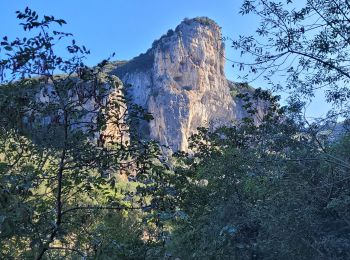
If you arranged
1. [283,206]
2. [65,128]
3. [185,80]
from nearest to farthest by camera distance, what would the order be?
[65,128]
[283,206]
[185,80]

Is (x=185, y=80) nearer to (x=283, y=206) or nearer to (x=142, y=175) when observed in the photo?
(x=283, y=206)

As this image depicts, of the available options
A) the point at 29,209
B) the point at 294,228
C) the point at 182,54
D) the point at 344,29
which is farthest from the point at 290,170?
the point at 182,54

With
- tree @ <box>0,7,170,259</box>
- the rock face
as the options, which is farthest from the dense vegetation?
the rock face

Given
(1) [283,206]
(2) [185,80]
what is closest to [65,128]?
(1) [283,206]

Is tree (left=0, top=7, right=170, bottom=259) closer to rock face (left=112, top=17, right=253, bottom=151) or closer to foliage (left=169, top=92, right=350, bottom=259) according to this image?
foliage (left=169, top=92, right=350, bottom=259)

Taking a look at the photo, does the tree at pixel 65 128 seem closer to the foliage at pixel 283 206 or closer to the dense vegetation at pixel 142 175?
the dense vegetation at pixel 142 175

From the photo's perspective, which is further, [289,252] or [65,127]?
[289,252]

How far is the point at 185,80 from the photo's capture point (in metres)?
84.9

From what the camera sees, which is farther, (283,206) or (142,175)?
(283,206)

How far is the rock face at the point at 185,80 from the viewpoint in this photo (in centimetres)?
A: 8231

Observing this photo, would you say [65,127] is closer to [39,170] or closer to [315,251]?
[39,170]

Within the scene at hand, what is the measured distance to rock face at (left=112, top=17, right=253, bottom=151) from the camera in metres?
82.3

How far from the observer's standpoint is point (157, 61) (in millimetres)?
85562

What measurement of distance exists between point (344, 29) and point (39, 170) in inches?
166
